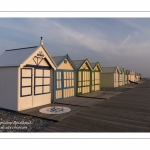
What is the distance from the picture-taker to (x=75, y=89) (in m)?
12.2

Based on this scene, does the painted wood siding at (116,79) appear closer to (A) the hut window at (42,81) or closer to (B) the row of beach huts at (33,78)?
(B) the row of beach huts at (33,78)

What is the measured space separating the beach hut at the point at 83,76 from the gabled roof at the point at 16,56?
4.63m

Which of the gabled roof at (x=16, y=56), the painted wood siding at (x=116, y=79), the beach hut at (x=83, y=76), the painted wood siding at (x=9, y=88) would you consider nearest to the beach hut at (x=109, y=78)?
the painted wood siding at (x=116, y=79)

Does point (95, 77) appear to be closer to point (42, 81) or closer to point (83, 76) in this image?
point (83, 76)

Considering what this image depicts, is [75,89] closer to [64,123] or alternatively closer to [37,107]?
[37,107]

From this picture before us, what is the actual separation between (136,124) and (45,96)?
5.38 m

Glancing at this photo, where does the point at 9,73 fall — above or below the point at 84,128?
above

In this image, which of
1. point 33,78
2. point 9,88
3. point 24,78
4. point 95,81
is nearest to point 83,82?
point 95,81

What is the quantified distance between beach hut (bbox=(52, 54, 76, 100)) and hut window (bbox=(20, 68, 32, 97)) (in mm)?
2261

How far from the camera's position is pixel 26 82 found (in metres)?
7.47

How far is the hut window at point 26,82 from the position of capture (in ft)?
23.9

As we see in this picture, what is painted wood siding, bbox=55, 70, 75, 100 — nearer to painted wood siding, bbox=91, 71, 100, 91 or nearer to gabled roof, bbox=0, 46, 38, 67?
gabled roof, bbox=0, 46, 38, 67

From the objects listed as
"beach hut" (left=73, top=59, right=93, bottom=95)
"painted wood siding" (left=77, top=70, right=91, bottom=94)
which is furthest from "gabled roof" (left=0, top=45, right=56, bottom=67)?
"painted wood siding" (left=77, top=70, right=91, bottom=94)
